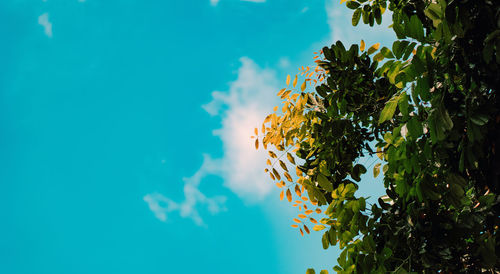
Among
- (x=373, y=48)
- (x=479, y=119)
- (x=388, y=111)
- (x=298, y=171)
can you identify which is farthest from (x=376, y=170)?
(x=479, y=119)

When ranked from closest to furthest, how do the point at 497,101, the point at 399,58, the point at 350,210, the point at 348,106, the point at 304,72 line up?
the point at 497,101, the point at 399,58, the point at 350,210, the point at 348,106, the point at 304,72

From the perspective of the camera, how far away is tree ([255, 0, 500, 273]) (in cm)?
161

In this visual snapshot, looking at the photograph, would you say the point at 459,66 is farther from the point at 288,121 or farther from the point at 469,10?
the point at 288,121

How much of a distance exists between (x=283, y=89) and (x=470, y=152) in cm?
173

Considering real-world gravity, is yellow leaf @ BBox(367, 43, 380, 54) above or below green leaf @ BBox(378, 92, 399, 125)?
above

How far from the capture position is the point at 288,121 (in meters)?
3.17

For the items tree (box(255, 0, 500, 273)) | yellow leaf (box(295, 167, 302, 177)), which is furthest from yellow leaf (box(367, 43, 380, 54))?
yellow leaf (box(295, 167, 302, 177))

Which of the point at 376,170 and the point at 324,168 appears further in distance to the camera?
the point at 376,170

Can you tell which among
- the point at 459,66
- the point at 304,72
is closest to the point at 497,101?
the point at 459,66

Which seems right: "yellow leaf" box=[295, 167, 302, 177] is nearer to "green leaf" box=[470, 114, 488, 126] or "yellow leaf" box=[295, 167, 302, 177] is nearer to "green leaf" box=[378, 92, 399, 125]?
"green leaf" box=[378, 92, 399, 125]

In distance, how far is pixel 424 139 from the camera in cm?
186

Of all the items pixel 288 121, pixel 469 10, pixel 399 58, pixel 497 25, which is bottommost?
pixel 497 25

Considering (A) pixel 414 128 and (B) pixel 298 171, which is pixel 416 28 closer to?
(A) pixel 414 128

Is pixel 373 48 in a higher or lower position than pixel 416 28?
higher
